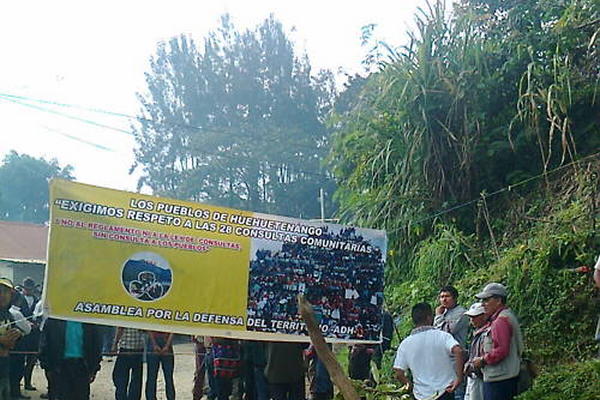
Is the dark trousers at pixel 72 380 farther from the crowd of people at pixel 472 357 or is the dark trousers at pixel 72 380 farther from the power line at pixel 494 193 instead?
the power line at pixel 494 193


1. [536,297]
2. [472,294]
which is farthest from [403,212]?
[536,297]

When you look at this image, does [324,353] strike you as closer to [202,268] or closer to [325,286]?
[202,268]

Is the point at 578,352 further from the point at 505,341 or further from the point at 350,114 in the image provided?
the point at 350,114

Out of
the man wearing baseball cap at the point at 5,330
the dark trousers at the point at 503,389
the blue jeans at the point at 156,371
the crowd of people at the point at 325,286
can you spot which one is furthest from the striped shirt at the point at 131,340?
the dark trousers at the point at 503,389

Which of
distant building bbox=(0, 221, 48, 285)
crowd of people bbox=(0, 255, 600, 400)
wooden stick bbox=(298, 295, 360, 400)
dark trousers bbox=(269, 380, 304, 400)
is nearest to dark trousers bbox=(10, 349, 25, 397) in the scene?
crowd of people bbox=(0, 255, 600, 400)

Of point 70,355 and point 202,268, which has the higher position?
point 202,268

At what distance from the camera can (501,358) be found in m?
5.56

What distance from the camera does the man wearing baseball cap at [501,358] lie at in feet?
18.4

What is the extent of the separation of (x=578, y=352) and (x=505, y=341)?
260 centimetres

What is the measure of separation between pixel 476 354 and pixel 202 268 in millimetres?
2471

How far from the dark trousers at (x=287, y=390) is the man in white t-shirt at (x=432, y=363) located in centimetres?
183

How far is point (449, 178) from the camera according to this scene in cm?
1088

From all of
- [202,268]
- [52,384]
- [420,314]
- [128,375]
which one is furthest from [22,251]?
[420,314]

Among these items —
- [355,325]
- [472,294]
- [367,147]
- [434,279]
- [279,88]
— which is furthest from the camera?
[279,88]
